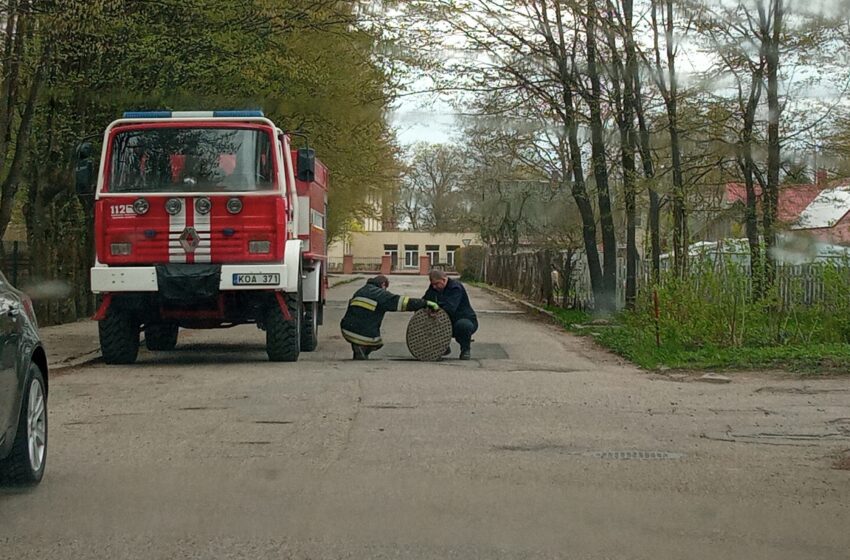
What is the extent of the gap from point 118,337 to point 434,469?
8241 mm

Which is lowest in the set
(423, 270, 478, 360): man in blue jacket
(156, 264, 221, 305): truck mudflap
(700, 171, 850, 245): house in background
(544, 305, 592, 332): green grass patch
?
(544, 305, 592, 332): green grass patch

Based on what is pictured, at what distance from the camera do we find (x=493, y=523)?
6047 millimetres

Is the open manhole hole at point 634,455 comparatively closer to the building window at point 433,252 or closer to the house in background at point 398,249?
the house in background at point 398,249

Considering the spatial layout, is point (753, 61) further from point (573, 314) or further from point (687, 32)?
point (573, 314)

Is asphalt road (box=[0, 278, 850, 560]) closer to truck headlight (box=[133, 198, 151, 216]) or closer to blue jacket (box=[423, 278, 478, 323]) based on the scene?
truck headlight (box=[133, 198, 151, 216])

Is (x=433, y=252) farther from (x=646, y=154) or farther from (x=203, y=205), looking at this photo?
(x=203, y=205)

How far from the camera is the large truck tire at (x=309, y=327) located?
16.5m

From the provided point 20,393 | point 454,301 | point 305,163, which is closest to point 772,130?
point 454,301

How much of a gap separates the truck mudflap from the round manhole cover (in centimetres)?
300

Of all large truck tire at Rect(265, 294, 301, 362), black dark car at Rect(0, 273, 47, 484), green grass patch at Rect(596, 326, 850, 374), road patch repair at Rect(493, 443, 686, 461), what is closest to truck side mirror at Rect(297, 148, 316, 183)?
large truck tire at Rect(265, 294, 301, 362)

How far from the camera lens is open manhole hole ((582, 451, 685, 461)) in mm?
8016

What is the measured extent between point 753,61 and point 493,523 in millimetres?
16979

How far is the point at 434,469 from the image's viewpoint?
24.7 feet

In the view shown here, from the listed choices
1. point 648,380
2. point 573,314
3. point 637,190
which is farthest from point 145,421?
point 573,314
